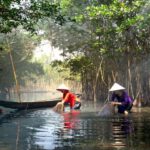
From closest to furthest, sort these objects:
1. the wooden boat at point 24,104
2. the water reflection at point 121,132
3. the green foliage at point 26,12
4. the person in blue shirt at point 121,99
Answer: the water reflection at point 121,132 < the green foliage at point 26,12 < the person in blue shirt at point 121,99 < the wooden boat at point 24,104

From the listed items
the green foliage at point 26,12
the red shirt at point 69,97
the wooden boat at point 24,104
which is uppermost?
the green foliage at point 26,12

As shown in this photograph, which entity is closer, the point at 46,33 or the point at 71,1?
the point at 71,1

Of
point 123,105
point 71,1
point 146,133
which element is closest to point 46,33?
point 71,1

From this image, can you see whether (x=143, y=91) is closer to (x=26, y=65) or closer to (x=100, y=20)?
(x=100, y=20)

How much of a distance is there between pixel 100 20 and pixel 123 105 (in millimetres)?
7324

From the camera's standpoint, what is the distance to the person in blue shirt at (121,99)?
583 inches

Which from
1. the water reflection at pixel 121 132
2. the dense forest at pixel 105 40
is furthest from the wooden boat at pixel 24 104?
the water reflection at pixel 121 132

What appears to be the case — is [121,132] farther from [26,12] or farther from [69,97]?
[69,97]

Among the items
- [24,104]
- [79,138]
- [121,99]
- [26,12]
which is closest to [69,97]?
[121,99]

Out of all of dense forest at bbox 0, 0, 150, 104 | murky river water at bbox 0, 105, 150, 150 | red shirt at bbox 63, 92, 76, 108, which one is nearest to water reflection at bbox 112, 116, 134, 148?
murky river water at bbox 0, 105, 150, 150

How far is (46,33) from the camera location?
129ft

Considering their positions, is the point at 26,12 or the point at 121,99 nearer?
the point at 26,12

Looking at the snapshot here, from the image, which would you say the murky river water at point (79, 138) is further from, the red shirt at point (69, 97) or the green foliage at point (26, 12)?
the red shirt at point (69, 97)

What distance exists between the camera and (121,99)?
1485cm
